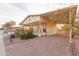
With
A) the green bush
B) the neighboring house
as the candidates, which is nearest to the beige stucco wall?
the neighboring house

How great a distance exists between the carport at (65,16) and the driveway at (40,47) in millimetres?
99

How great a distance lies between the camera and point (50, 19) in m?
2.73

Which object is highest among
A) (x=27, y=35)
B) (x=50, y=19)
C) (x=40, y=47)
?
(x=50, y=19)

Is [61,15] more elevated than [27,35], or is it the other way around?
[61,15]

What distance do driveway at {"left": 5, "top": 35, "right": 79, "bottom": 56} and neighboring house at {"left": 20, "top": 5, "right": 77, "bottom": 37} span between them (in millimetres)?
105

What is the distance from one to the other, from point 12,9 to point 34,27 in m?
0.36

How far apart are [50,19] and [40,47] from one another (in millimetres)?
381

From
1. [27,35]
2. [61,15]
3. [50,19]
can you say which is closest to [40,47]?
[27,35]

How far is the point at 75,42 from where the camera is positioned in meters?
2.73

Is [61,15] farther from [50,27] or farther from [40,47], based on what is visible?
[40,47]

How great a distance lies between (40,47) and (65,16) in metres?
0.51

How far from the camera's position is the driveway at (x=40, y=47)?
2.74m

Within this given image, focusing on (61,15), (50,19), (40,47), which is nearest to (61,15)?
(61,15)

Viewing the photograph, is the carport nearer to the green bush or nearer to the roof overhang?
the roof overhang
